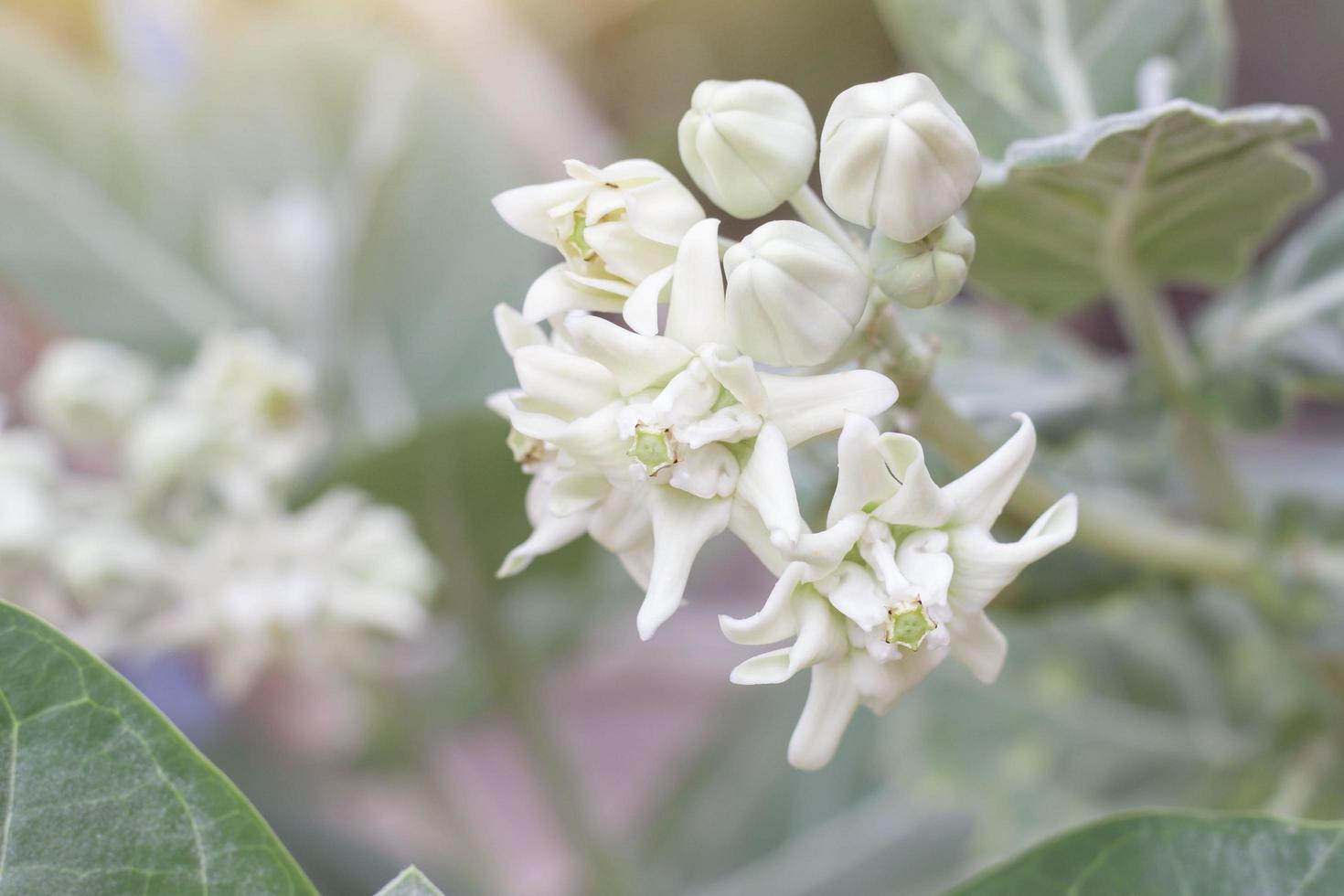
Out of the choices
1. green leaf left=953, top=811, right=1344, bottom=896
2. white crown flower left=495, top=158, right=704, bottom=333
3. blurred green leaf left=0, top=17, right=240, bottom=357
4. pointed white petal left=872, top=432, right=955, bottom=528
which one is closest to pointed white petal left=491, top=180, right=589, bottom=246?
white crown flower left=495, top=158, right=704, bottom=333

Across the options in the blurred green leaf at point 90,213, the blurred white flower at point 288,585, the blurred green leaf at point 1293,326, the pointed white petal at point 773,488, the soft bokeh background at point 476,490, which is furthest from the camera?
the blurred green leaf at point 90,213

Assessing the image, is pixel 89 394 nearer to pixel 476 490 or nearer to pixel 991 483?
pixel 476 490

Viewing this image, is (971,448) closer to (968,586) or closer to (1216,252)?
(968,586)

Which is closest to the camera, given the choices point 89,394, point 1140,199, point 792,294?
point 792,294

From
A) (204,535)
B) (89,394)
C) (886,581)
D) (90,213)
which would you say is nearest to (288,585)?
(204,535)

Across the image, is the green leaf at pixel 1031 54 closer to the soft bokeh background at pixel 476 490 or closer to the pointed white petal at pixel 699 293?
the soft bokeh background at pixel 476 490

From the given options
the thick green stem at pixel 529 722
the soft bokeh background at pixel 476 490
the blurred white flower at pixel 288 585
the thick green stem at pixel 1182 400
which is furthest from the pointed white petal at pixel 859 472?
the thick green stem at pixel 529 722

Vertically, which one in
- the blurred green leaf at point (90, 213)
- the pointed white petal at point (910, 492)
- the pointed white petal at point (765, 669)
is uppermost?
the blurred green leaf at point (90, 213)

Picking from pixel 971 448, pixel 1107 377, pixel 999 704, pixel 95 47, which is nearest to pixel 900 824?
pixel 999 704
